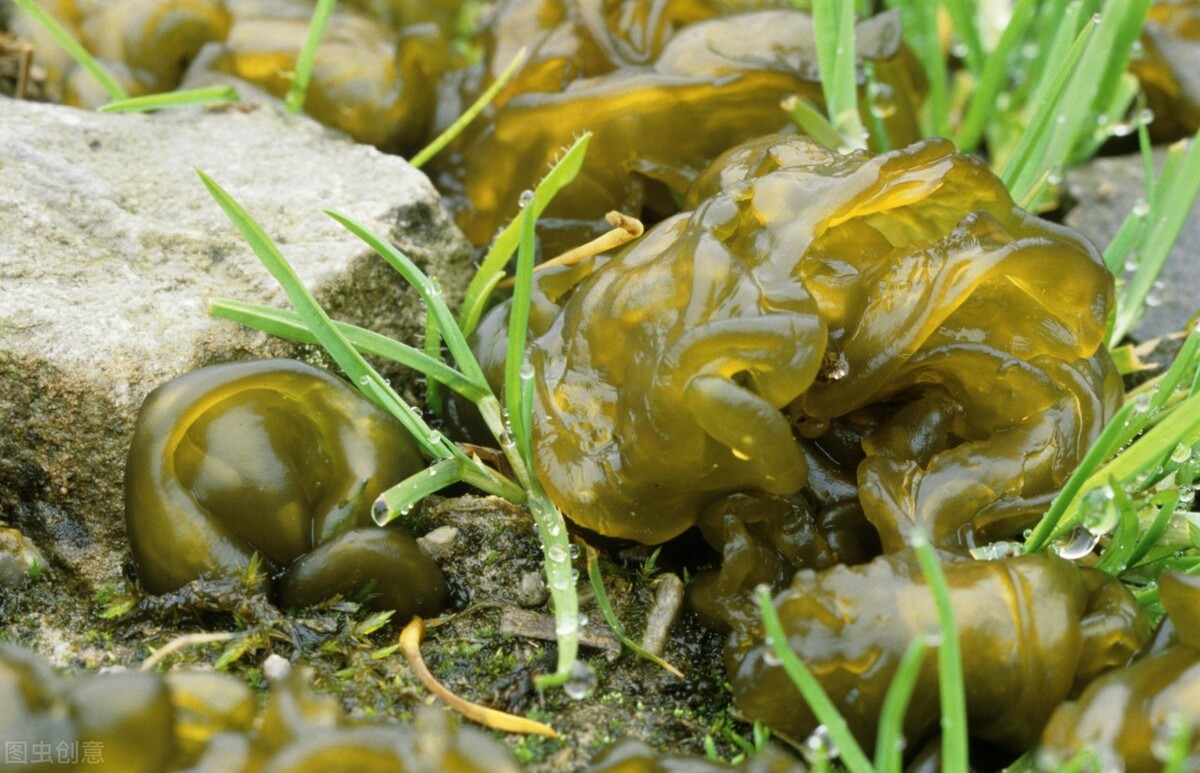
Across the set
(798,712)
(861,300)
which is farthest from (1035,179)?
(798,712)

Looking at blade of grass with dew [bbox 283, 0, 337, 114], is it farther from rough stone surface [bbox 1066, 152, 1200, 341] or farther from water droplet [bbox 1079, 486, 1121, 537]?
rough stone surface [bbox 1066, 152, 1200, 341]

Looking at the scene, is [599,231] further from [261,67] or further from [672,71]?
[261,67]

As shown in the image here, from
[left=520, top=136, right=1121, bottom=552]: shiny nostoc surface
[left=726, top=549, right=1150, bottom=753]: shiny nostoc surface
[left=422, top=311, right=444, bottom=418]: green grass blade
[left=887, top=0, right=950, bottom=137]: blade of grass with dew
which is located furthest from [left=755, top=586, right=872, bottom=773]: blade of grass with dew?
[left=887, top=0, right=950, bottom=137]: blade of grass with dew

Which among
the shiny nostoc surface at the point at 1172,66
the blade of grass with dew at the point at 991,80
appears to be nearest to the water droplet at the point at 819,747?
the blade of grass with dew at the point at 991,80

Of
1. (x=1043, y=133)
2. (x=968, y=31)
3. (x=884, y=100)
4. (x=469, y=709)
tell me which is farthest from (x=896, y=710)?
(x=968, y=31)

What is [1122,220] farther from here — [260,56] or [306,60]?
[260,56]

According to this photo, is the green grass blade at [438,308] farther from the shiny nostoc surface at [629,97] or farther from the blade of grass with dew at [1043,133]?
the blade of grass with dew at [1043,133]
